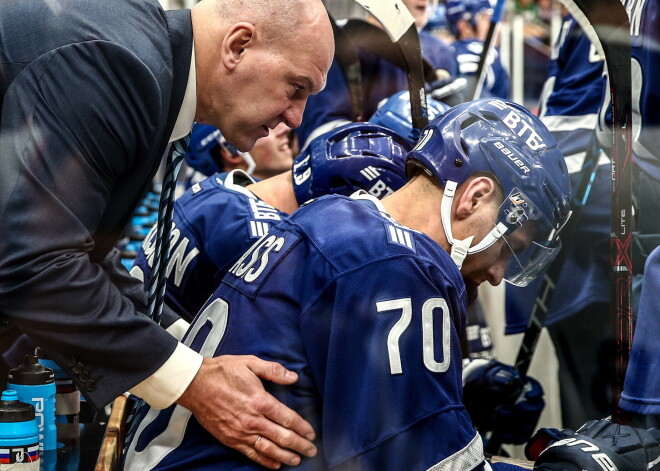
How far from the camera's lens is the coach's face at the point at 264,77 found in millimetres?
1695

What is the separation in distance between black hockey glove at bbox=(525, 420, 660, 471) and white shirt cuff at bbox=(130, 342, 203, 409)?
2.01ft

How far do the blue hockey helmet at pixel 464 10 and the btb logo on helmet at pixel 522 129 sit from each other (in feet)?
9.63

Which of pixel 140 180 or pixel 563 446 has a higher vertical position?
pixel 140 180

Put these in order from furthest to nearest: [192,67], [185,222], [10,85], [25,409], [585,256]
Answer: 1. [585,256]
2. [185,222]
3. [192,67]
4. [25,409]
5. [10,85]

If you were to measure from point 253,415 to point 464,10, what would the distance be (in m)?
3.69

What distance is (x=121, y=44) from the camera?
1480 millimetres

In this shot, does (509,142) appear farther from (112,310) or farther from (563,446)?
(112,310)

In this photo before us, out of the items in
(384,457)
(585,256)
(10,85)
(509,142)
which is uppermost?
(10,85)

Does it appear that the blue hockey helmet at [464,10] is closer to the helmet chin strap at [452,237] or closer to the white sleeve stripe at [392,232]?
the helmet chin strap at [452,237]

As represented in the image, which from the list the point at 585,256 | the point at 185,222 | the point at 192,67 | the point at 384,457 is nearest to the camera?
the point at 384,457

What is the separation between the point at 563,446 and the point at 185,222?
1.19 m

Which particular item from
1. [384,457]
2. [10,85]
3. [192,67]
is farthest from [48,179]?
[384,457]

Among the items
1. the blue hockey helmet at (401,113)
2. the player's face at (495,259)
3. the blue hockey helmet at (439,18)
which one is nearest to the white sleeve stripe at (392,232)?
the player's face at (495,259)

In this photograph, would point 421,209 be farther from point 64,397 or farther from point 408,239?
point 64,397
